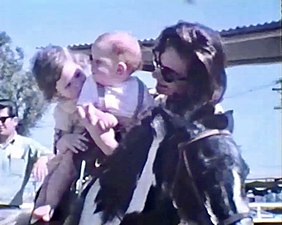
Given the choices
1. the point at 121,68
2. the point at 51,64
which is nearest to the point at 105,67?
the point at 121,68

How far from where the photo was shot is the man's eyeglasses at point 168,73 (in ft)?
4.60

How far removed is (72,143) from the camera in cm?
140

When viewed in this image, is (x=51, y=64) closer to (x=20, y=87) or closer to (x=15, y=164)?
(x=20, y=87)

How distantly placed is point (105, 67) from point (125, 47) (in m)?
0.07

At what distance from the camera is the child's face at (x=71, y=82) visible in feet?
4.57

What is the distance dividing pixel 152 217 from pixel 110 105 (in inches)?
11.1

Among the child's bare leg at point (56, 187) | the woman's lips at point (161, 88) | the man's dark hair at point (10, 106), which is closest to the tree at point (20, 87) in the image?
the man's dark hair at point (10, 106)

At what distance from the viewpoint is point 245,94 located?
1.44 metres

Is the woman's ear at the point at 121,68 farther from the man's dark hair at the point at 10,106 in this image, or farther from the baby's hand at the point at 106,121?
the man's dark hair at the point at 10,106

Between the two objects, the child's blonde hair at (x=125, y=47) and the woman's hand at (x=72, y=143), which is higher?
the child's blonde hair at (x=125, y=47)

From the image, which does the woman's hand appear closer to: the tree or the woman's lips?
the tree

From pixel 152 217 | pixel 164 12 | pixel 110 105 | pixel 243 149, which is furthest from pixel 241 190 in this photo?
pixel 164 12

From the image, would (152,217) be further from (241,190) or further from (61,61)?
(61,61)

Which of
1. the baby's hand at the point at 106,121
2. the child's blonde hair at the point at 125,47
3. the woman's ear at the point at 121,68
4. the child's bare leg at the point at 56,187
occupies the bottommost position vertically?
the child's bare leg at the point at 56,187
